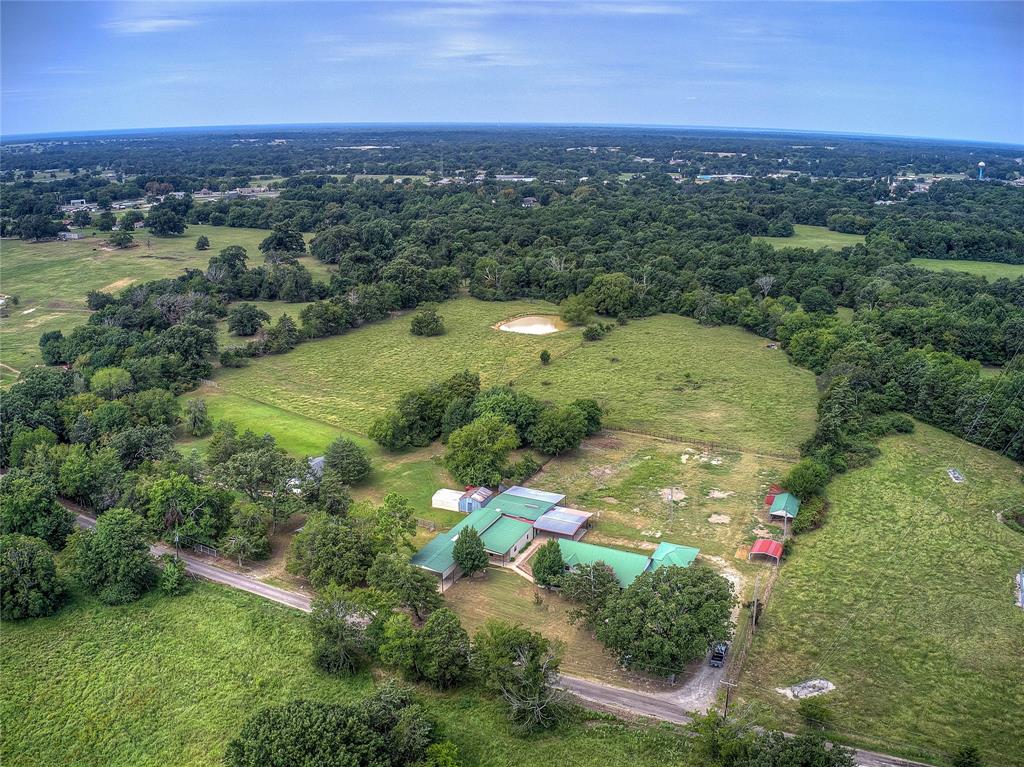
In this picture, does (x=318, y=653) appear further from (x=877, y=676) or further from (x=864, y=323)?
(x=864, y=323)

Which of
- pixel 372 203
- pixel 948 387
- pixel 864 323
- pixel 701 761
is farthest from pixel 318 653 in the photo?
pixel 372 203

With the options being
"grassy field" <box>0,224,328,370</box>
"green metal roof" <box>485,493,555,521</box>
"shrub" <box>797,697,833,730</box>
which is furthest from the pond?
"shrub" <box>797,697,833,730</box>

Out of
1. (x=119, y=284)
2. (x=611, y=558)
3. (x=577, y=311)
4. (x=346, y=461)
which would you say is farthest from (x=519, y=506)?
(x=119, y=284)

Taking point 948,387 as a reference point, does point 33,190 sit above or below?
above

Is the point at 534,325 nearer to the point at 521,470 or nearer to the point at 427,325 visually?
the point at 427,325

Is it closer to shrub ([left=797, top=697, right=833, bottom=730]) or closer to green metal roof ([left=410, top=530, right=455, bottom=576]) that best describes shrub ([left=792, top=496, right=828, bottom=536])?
shrub ([left=797, top=697, right=833, bottom=730])

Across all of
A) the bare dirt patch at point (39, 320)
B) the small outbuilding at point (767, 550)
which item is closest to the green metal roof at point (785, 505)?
the small outbuilding at point (767, 550)

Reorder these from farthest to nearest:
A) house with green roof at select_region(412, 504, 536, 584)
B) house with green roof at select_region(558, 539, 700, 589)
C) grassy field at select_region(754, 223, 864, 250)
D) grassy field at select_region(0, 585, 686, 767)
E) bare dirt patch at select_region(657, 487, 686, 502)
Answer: grassy field at select_region(754, 223, 864, 250)
bare dirt patch at select_region(657, 487, 686, 502)
house with green roof at select_region(412, 504, 536, 584)
house with green roof at select_region(558, 539, 700, 589)
grassy field at select_region(0, 585, 686, 767)
